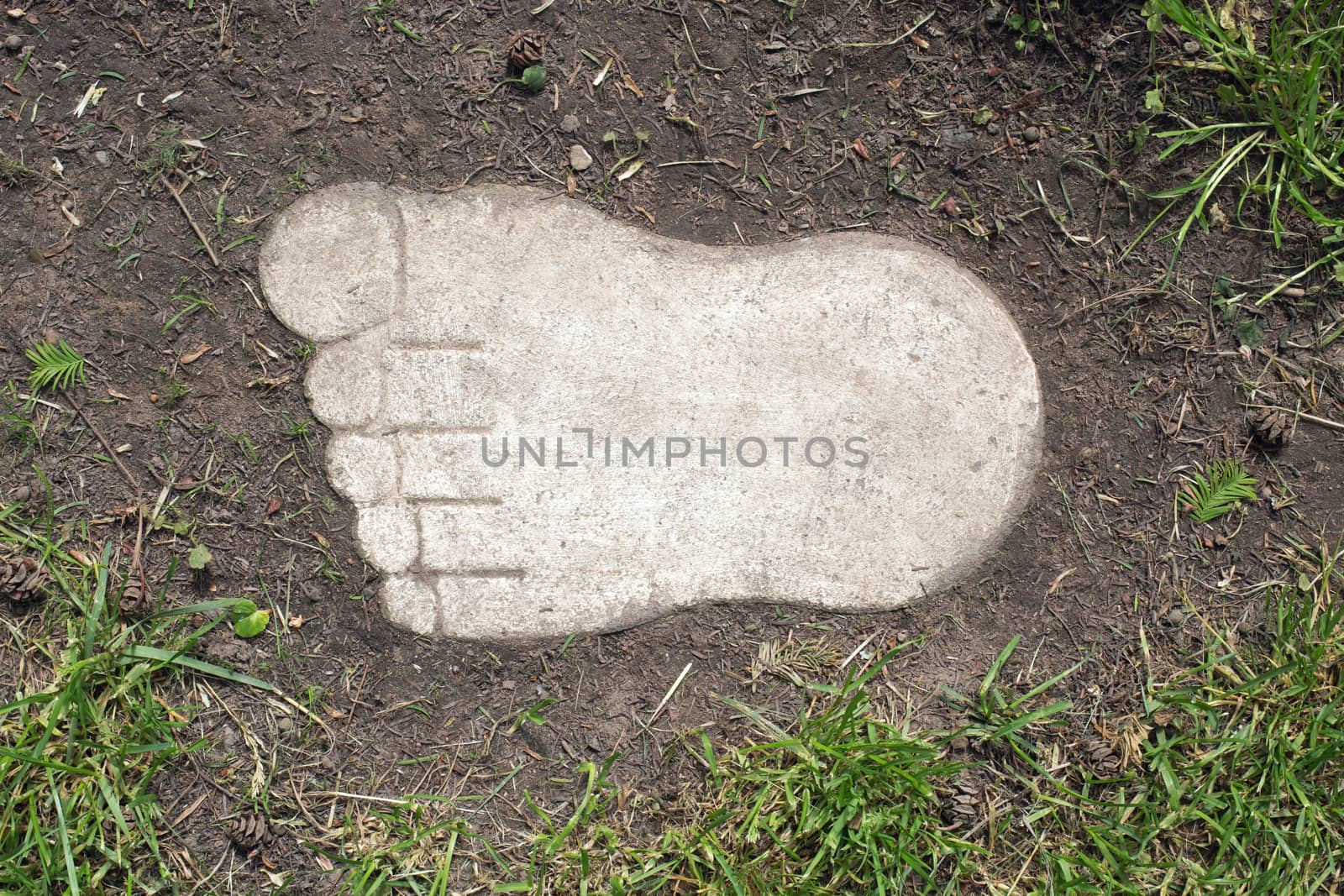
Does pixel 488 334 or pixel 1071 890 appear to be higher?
pixel 488 334

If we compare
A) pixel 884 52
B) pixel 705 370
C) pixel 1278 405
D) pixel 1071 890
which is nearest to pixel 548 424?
pixel 705 370

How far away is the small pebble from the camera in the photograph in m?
2.10

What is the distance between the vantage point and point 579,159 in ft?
6.90

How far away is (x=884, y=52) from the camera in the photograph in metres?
2.12

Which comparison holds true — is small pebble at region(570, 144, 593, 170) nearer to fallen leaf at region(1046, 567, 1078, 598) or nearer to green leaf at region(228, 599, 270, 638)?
green leaf at region(228, 599, 270, 638)

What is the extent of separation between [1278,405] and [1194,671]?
0.77 m

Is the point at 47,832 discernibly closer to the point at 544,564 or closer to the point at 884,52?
the point at 544,564

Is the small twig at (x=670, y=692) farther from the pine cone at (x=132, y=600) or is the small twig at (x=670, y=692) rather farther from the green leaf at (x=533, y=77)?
the green leaf at (x=533, y=77)

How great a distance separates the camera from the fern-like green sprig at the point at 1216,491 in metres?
2.11

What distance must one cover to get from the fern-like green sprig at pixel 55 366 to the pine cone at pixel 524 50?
1406 mm

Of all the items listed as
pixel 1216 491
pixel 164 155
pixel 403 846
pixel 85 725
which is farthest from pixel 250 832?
pixel 1216 491

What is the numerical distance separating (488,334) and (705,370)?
1.95ft

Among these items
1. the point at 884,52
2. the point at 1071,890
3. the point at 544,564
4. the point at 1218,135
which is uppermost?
the point at 884,52

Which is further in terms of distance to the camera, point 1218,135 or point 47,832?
point 1218,135
